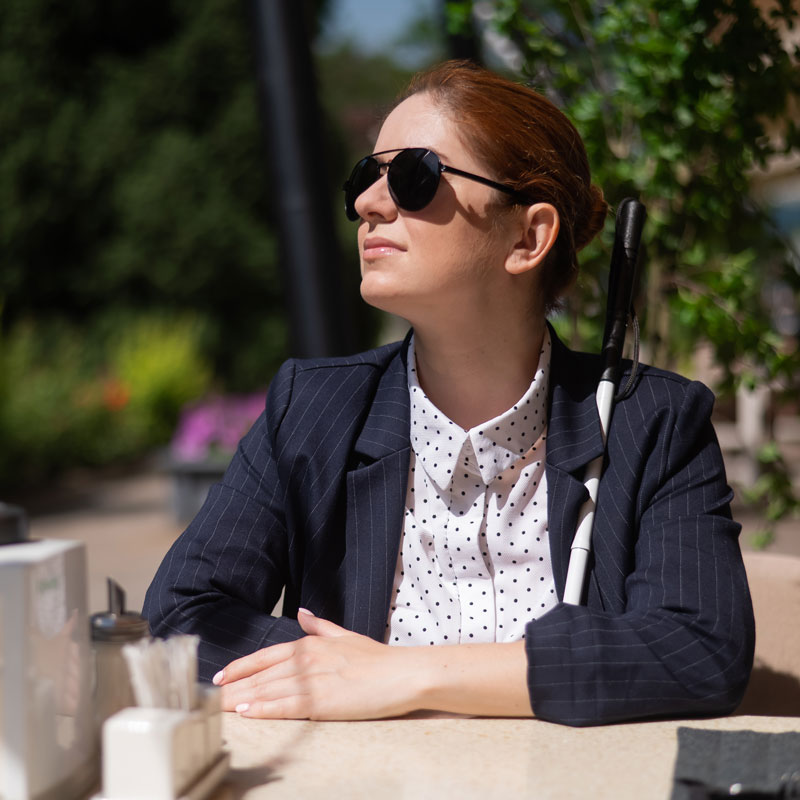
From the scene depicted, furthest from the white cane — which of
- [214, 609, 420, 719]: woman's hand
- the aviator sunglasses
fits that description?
[214, 609, 420, 719]: woman's hand

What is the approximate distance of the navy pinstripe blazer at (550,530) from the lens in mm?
1607

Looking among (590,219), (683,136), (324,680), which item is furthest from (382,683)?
(683,136)

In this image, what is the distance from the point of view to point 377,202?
1.92 metres

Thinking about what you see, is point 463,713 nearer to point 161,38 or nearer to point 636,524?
point 636,524

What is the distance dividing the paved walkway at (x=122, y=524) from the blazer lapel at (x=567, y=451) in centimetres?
337

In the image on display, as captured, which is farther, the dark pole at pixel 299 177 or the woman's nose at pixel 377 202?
the dark pole at pixel 299 177

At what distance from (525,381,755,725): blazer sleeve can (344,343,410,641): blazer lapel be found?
0.36 meters

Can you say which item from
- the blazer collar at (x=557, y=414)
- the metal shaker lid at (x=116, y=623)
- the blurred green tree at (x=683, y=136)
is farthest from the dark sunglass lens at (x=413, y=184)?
the blurred green tree at (x=683, y=136)

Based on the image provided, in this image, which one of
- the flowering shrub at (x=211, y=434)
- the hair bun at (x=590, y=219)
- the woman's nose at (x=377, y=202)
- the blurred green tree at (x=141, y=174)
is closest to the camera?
the woman's nose at (x=377, y=202)

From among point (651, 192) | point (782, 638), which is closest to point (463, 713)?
point (782, 638)

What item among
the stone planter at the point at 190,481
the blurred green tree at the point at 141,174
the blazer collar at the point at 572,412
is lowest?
the stone planter at the point at 190,481

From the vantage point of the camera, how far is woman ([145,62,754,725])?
1.86 metres

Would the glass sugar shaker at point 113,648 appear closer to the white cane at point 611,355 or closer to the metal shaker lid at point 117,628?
the metal shaker lid at point 117,628

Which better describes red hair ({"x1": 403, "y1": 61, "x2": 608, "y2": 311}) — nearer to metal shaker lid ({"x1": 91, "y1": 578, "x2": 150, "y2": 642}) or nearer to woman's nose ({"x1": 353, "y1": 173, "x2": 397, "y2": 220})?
woman's nose ({"x1": 353, "y1": 173, "x2": 397, "y2": 220})
